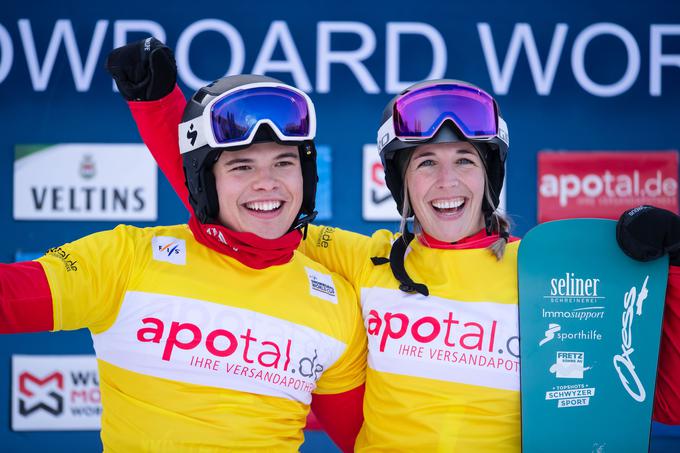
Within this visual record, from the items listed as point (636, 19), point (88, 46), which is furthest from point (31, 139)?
point (636, 19)

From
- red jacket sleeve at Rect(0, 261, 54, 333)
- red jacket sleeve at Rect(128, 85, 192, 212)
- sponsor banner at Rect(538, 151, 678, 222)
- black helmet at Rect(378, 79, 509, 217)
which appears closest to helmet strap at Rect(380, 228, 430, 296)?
black helmet at Rect(378, 79, 509, 217)

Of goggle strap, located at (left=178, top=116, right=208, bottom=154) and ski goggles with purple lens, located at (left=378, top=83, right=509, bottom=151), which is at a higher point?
ski goggles with purple lens, located at (left=378, top=83, right=509, bottom=151)

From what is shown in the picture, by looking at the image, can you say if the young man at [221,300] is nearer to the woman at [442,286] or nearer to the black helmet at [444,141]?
the woman at [442,286]

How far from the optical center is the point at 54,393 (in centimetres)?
406

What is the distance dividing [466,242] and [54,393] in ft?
9.16

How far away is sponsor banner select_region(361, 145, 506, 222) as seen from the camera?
4.05 m

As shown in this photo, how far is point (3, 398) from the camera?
404cm

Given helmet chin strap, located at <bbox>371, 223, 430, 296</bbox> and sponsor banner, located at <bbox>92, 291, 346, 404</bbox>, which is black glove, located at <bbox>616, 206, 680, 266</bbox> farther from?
sponsor banner, located at <bbox>92, 291, 346, 404</bbox>

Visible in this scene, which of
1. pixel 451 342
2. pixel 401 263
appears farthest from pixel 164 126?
pixel 451 342

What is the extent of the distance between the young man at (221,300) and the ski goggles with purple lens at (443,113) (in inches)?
11.7

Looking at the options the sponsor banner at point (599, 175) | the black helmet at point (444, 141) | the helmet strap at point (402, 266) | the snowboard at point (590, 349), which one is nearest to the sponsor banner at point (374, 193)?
the sponsor banner at point (599, 175)

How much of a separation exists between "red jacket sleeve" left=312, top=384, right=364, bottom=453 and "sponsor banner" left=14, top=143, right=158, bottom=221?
200cm

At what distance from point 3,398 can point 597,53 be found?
12.4 feet

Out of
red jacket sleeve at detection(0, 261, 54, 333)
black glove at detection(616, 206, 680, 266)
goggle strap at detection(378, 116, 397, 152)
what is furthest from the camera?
goggle strap at detection(378, 116, 397, 152)
